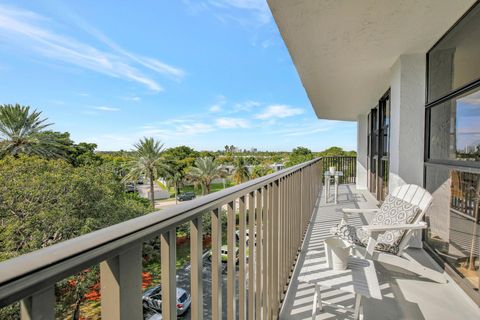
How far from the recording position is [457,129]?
8.12 feet

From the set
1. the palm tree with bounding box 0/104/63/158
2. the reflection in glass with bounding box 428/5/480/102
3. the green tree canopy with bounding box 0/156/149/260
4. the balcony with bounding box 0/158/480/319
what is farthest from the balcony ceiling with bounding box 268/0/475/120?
the palm tree with bounding box 0/104/63/158

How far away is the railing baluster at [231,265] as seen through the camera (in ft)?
3.45

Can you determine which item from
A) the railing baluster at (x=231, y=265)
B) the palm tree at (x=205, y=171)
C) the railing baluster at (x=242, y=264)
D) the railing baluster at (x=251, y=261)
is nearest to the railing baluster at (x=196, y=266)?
the railing baluster at (x=231, y=265)

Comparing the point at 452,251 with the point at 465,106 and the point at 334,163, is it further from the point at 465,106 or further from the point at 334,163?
the point at 334,163

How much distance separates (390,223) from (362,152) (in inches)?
257

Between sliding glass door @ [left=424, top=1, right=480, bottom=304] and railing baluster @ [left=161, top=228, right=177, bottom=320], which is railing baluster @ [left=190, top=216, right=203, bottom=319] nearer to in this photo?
railing baluster @ [left=161, top=228, right=177, bottom=320]

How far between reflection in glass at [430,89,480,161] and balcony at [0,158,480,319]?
45.3 inches

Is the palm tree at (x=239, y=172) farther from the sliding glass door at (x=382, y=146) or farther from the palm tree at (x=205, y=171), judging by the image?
the sliding glass door at (x=382, y=146)

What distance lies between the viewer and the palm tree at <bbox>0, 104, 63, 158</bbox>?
16.3 m

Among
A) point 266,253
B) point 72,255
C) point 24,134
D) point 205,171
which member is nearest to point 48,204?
point 24,134

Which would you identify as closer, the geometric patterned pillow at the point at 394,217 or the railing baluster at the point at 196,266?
the railing baluster at the point at 196,266

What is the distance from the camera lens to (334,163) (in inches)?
A: 425

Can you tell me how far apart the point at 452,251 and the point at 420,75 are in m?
2.03

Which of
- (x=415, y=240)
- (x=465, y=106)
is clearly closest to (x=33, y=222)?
(x=415, y=240)
